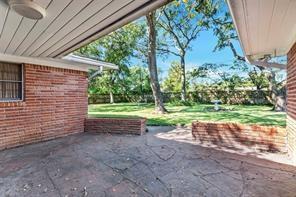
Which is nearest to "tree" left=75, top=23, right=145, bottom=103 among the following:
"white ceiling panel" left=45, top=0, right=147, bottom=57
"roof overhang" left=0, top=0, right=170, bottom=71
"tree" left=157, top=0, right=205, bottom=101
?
"tree" left=157, top=0, right=205, bottom=101

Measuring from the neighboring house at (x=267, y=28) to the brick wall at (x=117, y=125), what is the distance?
12.7 feet

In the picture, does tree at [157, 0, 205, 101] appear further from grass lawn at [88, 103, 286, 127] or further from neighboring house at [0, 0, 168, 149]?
neighboring house at [0, 0, 168, 149]

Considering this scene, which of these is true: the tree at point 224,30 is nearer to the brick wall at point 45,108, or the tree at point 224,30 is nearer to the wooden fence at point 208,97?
the wooden fence at point 208,97

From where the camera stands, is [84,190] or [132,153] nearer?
[84,190]

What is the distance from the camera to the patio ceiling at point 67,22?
7.95 ft

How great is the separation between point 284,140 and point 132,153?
352 cm

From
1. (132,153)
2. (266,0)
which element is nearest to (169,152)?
(132,153)

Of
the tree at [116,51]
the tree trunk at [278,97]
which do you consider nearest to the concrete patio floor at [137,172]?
the tree trunk at [278,97]

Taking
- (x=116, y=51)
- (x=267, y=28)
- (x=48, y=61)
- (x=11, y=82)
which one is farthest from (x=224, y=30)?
(x=11, y=82)

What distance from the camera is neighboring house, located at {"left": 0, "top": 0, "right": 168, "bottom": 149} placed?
2502mm

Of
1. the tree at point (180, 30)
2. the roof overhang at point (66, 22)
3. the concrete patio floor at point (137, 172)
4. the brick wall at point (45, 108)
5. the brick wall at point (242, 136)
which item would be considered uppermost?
the tree at point (180, 30)

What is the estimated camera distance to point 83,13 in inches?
107

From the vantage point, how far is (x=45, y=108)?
21.2ft

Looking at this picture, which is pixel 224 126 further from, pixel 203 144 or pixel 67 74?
pixel 67 74
